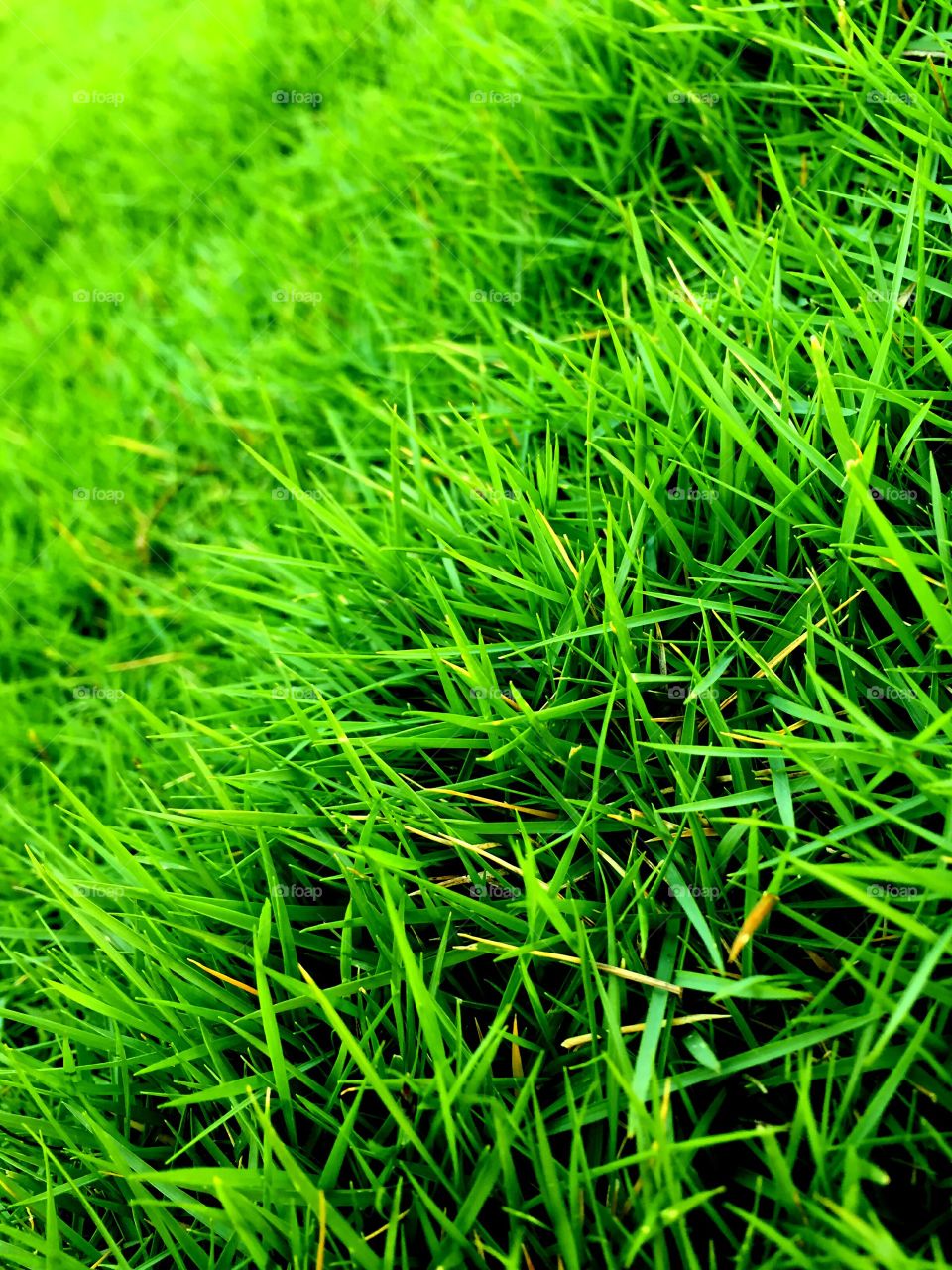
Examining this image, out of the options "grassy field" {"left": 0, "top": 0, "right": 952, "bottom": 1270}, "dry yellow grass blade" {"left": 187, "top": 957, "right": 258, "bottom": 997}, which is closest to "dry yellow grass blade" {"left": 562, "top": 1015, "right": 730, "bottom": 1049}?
"grassy field" {"left": 0, "top": 0, "right": 952, "bottom": 1270}

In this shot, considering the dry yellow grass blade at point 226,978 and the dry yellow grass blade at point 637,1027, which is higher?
the dry yellow grass blade at point 226,978

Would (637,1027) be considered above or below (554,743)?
below

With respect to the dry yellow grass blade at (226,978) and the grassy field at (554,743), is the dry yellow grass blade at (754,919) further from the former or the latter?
the dry yellow grass blade at (226,978)

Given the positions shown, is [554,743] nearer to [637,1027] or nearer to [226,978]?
[637,1027]

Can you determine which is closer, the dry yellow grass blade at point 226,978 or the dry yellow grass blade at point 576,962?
the dry yellow grass blade at point 576,962

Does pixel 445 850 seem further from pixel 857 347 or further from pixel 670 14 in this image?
pixel 670 14

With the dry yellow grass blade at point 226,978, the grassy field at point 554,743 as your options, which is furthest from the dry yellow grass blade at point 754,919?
the dry yellow grass blade at point 226,978

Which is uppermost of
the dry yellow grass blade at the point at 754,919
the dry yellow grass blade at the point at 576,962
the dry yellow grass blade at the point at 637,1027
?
the dry yellow grass blade at the point at 754,919

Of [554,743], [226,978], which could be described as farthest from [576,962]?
[226,978]

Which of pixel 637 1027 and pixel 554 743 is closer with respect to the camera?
pixel 637 1027
